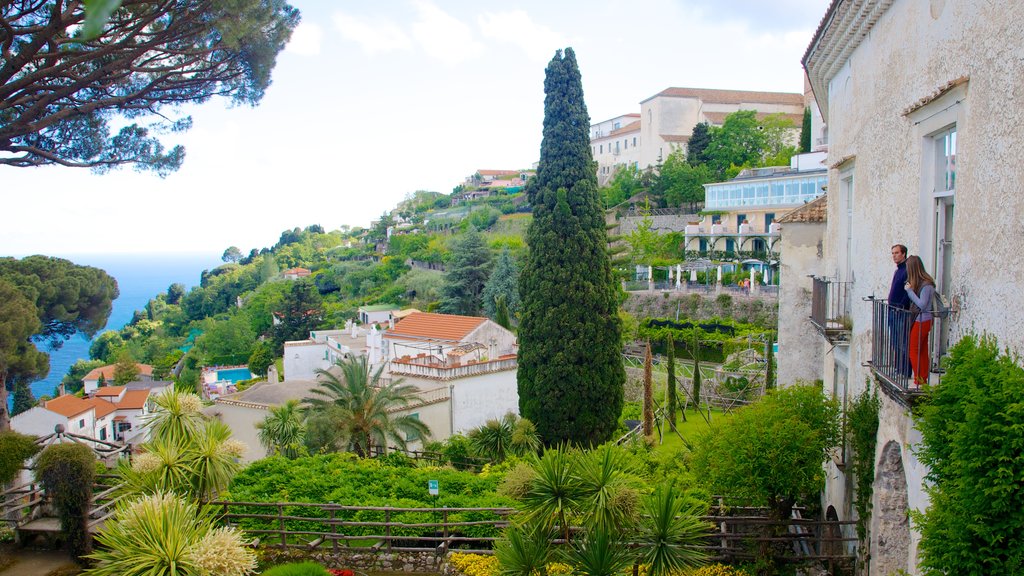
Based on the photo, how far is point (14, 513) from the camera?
11742 millimetres

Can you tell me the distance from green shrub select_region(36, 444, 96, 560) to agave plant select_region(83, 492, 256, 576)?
327 centimetres

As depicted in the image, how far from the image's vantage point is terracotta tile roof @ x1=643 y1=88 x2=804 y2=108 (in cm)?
7369

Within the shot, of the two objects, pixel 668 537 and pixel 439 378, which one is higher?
pixel 668 537

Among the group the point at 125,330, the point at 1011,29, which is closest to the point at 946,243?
the point at 1011,29

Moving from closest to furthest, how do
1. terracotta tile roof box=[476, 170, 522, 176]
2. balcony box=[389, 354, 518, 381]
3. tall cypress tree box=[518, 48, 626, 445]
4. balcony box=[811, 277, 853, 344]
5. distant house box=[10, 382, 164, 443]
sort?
balcony box=[811, 277, 853, 344]
tall cypress tree box=[518, 48, 626, 445]
balcony box=[389, 354, 518, 381]
distant house box=[10, 382, 164, 443]
terracotta tile roof box=[476, 170, 522, 176]

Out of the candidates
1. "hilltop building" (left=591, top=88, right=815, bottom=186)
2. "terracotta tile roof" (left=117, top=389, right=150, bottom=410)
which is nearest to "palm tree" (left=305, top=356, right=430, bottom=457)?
"terracotta tile roof" (left=117, top=389, right=150, bottom=410)

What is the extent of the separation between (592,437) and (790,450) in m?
14.7

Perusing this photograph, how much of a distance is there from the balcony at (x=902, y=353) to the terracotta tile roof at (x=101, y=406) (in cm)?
4176

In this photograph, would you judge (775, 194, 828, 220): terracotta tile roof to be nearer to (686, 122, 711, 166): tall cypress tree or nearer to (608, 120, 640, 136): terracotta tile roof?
(686, 122, 711, 166): tall cypress tree

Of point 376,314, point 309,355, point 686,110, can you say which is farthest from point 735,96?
point 309,355

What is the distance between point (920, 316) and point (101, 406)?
4385cm

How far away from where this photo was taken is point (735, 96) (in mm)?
75188

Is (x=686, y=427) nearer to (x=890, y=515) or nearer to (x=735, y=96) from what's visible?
(x=890, y=515)

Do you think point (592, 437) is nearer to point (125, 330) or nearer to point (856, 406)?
point (856, 406)
